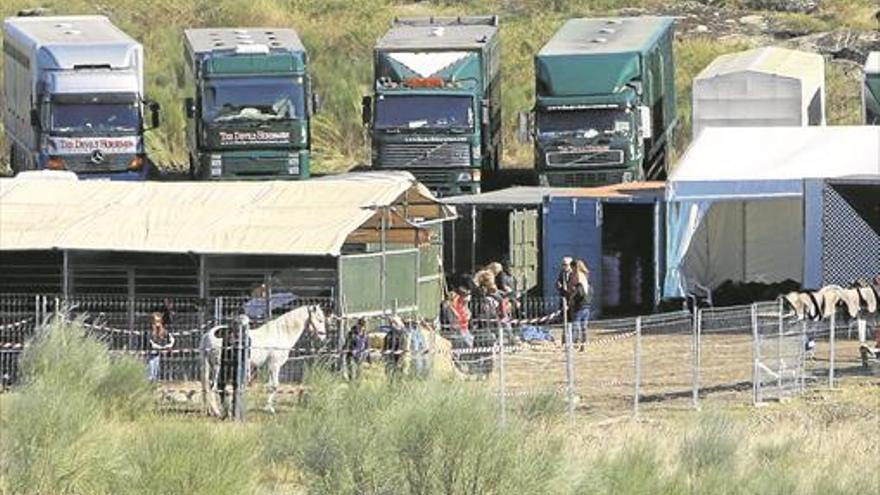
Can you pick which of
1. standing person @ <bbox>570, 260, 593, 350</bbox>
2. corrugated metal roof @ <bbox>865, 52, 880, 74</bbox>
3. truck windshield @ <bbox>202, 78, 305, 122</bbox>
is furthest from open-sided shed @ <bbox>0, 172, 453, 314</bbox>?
corrugated metal roof @ <bbox>865, 52, 880, 74</bbox>

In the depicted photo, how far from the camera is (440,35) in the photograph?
45.5 meters

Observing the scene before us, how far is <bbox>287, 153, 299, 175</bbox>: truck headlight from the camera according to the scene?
143ft

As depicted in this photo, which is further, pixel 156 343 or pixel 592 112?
pixel 592 112

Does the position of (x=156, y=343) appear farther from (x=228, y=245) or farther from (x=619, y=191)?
(x=619, y=191)

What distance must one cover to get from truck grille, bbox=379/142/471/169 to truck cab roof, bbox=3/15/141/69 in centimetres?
504

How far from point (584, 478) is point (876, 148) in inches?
780

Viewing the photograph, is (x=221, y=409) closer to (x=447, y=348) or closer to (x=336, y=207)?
(x=447, y=348)

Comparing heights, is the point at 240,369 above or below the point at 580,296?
below

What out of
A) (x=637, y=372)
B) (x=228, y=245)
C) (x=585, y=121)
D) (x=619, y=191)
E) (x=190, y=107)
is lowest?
(x=637, y=372)

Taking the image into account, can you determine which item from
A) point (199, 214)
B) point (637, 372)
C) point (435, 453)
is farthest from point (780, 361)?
point (435, 453)

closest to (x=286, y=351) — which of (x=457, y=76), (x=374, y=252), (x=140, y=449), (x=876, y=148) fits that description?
(x=374, y=252)

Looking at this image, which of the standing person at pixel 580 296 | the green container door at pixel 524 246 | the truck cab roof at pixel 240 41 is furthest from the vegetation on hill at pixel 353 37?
the standing person at pixel 580 296

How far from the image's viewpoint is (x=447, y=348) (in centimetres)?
2745

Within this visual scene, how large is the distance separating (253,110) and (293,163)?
1.22 m
